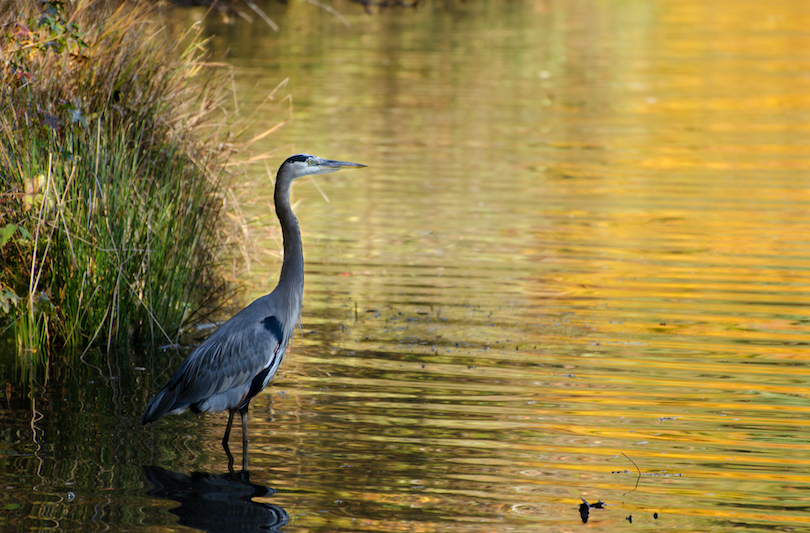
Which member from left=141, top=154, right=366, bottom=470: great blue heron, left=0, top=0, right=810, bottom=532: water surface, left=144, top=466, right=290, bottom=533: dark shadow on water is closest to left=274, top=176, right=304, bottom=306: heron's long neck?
left=141, top=154, right=366, bottom=470: great blue heron

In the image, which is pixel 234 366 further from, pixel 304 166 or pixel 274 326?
pixel 304 166

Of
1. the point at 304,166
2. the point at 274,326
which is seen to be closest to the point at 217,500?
the point at 274,326

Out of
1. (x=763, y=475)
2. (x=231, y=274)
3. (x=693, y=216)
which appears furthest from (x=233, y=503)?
(x=693, y=216)

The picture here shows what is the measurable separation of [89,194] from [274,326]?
181cm

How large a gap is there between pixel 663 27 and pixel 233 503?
3423cm

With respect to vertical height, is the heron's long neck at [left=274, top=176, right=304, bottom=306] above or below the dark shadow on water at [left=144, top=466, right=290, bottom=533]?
above

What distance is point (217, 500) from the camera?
18.1 feet

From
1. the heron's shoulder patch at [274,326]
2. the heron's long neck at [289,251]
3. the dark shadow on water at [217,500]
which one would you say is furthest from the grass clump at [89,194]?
the dark shadow on water at [217,500]

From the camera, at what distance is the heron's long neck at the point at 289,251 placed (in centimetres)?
636

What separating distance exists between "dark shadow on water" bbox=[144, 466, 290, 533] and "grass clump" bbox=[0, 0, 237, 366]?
1.69 m

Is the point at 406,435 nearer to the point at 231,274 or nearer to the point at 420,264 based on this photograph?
the point at 231,274

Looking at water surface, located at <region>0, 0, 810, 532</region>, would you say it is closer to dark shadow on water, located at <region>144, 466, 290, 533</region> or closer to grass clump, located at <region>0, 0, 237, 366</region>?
dark shadow on water, located at <region>144, 466, 290, 533</region>

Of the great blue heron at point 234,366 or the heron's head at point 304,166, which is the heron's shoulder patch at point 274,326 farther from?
the heron's head at point 304,166

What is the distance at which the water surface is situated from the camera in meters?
5.62
